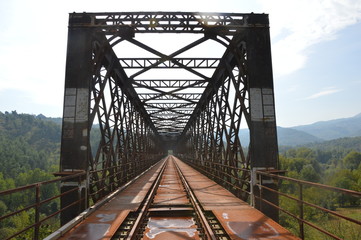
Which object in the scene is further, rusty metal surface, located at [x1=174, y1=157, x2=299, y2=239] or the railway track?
the railway track

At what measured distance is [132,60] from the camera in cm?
1267

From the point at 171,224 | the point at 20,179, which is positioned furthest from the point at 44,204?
the point at 20,179

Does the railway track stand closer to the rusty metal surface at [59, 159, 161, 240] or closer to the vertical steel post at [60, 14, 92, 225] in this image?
the rusty metal surface at [59, 159, 161, 240]

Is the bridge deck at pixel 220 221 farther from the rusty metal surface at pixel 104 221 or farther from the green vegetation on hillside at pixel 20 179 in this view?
the green vegetation on hillside at pixel 20 179

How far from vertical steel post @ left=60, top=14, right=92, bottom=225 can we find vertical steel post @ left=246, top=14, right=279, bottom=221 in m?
5.13

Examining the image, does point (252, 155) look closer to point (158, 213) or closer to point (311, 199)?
point (158, 213)

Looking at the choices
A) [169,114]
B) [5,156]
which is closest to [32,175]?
[5,156]

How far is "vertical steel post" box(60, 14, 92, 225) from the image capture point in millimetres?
8008

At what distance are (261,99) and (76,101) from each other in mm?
5816

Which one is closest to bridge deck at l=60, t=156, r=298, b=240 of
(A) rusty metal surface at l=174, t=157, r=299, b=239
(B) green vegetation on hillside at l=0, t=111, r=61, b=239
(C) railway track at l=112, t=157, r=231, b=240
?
(A) rusty metal surface at l=174, t=157, r=299, b=239

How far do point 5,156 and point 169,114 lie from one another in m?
126

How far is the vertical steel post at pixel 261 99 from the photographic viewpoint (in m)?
8.15

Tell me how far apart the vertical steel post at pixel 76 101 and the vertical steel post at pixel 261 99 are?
5.13 m

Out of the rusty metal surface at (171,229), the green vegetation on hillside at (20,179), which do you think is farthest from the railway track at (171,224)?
the green vegetation on hillside at (20,179)
